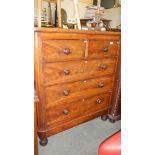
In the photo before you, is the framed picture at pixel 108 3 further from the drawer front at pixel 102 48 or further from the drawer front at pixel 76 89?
the drawer front at pixel 76 89

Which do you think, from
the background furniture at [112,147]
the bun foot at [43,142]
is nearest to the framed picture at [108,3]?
the bun foot at [43,142]

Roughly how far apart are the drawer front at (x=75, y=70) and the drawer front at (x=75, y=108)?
0.22 m

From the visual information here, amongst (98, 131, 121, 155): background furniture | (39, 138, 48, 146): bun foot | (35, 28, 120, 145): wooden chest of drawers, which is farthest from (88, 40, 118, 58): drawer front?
(98, 131, 121, 155): background furniture

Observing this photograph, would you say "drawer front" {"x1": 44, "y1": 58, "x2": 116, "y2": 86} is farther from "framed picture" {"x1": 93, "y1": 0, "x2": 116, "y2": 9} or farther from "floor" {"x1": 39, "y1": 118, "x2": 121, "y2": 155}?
"framed picture" {"x1": 93, "y1": 0, "x2": 116, "y2": 9}

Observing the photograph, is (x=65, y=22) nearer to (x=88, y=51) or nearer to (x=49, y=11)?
(x=49, y=11)

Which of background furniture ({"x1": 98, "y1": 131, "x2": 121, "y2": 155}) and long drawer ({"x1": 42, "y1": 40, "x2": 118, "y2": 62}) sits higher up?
long drawer ({"x1": 42, "y1": 40, "x2": 118, "y2": 62})

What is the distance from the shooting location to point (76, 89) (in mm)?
1623

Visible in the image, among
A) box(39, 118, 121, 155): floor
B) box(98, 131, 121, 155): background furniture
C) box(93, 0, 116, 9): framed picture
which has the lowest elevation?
box(39, 118, 121, 155): floor

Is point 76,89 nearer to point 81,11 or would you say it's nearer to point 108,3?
point 81,11

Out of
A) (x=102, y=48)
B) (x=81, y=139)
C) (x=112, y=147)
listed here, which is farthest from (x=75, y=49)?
(x=112, y=147)

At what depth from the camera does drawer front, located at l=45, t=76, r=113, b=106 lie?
1.46m

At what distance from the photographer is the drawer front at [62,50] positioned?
52.3 inches
